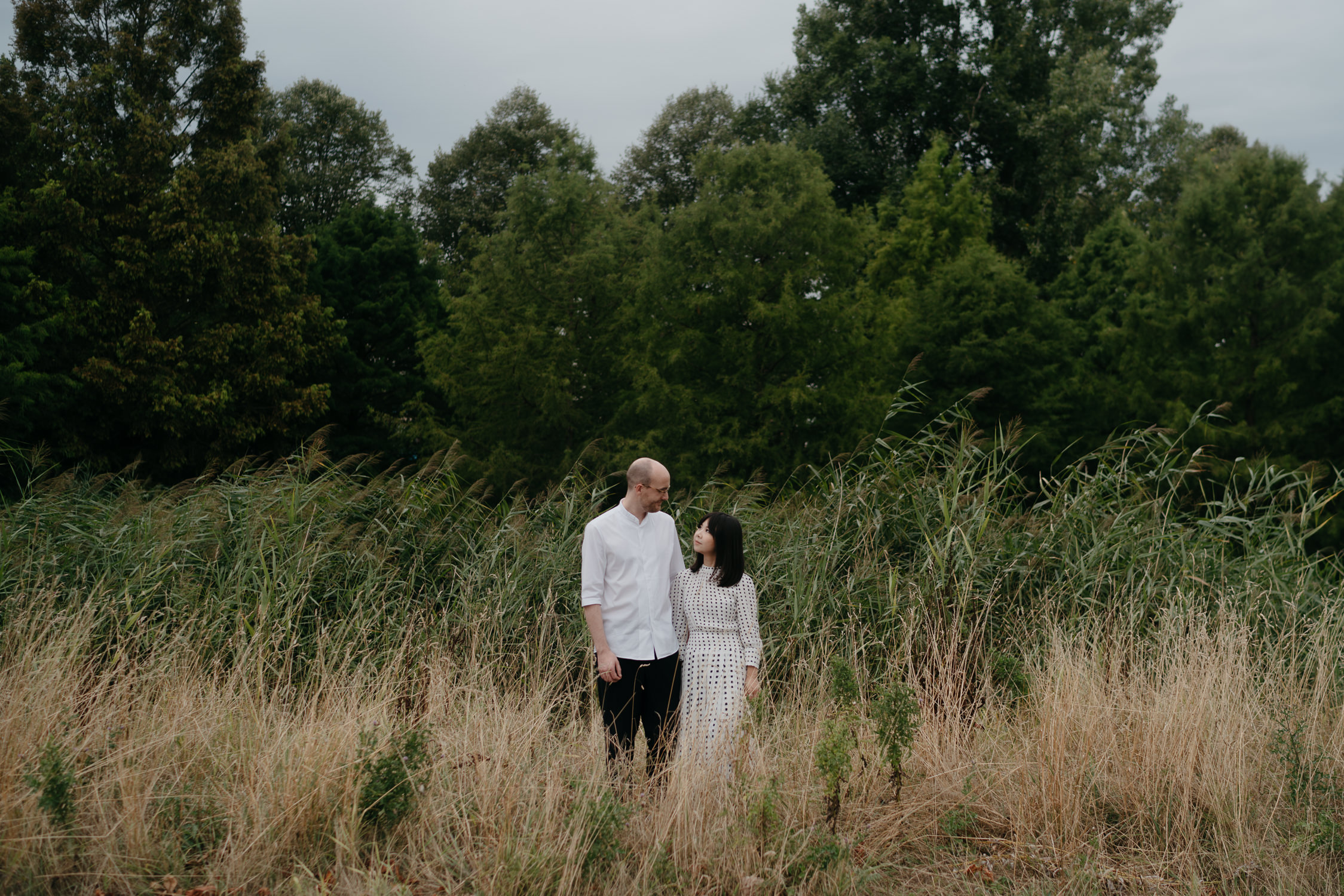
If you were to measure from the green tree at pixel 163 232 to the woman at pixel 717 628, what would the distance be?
17.3 m

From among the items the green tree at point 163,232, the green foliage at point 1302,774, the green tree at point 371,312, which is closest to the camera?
the green foliage at point 1302,774

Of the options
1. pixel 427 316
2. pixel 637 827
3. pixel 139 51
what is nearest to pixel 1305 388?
pixel 637 827

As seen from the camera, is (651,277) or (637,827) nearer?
(637,827)

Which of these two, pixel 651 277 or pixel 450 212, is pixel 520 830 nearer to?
pixel 651 277

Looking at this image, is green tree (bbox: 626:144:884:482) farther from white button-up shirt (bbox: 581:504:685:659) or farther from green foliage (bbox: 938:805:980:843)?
green foliage (bbox: 938:805:980:843)

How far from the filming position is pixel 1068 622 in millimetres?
5828

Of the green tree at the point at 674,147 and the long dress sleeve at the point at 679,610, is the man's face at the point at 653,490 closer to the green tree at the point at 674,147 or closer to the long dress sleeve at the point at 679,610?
the long dress sleeve at the point at 679,610

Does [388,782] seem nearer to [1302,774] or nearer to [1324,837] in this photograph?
[1324,837]

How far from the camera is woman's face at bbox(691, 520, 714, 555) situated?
14.1ft

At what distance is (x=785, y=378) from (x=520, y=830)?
13.4 meters

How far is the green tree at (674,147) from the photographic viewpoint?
92.7 ft

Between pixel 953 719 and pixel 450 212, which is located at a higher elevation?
pixel 450 212

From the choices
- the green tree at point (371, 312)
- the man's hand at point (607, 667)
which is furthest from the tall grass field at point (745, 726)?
the green tree at point (371, 312)

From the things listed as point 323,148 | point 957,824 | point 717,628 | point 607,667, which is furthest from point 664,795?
point 323,148
